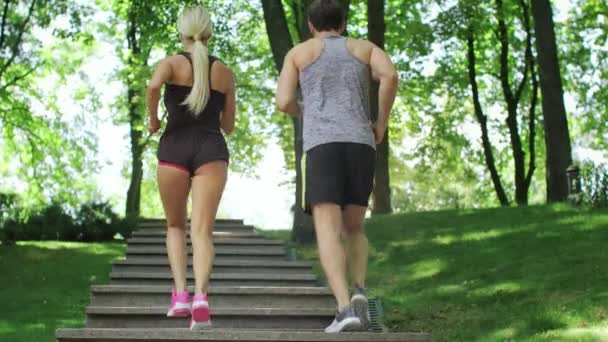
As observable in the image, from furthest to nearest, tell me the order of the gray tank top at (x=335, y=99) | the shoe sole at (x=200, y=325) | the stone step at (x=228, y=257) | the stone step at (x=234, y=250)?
the stone step at (x=234, y=250), the stone step at (x=228, y=257), the gray tank top at (x=335, y=99), the shoe sole at (x=200, y=325)

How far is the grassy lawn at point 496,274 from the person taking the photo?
31.3 feet

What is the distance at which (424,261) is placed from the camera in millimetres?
14430

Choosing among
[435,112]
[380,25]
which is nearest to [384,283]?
[380,25]

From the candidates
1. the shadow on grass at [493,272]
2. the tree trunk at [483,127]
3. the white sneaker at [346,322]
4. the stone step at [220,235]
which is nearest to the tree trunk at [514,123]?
the tree trunk at [483,127]

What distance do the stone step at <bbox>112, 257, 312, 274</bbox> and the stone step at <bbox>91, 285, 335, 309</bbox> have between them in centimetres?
268

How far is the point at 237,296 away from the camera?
9375 mm

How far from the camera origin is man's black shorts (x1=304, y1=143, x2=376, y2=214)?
666 cm

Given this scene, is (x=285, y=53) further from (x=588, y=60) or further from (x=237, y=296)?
(x=588, y=60)

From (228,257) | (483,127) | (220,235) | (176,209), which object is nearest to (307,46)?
(176,209)

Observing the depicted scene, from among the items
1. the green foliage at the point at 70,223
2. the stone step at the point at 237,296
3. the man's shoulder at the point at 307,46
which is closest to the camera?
the man's shoulder at the point at 307,46

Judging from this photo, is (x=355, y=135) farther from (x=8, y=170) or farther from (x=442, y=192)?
(x=442, y=192)

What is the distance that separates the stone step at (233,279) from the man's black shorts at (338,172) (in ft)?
13.7

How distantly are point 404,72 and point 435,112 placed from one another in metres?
4.65

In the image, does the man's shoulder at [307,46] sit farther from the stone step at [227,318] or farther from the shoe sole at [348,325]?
the stone step at [227,318]
